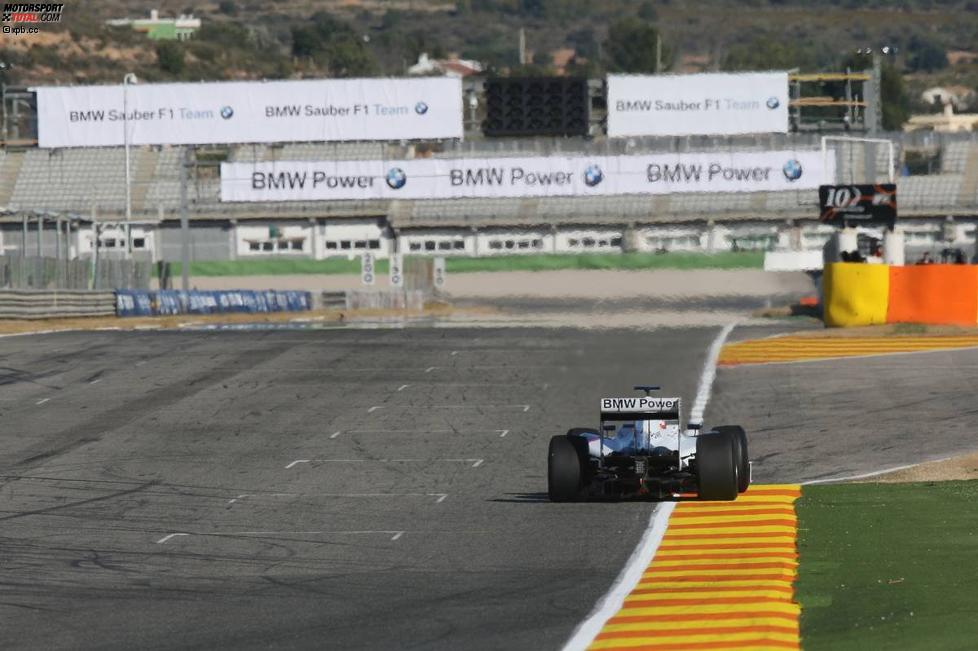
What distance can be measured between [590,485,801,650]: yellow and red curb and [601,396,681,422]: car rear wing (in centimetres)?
122

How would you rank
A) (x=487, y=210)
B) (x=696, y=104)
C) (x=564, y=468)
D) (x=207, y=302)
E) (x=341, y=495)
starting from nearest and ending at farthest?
(x=564, y=468) < (x=341, y=495) < (x=207, y=302) < (x=696, y=104) < (x=487, y=210)

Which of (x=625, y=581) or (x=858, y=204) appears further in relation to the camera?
(x=858, y=204)

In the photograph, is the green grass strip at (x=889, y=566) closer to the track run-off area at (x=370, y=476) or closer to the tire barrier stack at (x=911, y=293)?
the track run-off area at (x=370, y=476)

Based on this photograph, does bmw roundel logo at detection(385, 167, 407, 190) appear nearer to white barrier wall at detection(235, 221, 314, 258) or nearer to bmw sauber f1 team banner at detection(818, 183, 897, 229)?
white barrier wall at detection(235, 221, 314, 258)

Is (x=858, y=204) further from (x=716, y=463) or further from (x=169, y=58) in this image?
(x=169, y=58)

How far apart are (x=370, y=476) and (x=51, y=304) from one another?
31.4 meters

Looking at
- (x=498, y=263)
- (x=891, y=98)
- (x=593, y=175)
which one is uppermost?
(x=891, y=98)

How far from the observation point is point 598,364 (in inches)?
1232

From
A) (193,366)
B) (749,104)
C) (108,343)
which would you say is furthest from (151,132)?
(193,366)

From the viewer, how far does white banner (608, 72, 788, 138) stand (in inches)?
3386

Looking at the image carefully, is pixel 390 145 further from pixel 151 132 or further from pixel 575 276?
pixel 575 276

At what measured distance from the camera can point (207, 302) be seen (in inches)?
2518

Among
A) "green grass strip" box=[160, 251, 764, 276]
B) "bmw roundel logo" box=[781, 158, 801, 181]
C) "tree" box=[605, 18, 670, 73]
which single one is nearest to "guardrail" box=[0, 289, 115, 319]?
"green grass strip" box=[160, 251, 764, 276]

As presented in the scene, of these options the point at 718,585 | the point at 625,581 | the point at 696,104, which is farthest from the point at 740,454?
the point at 696,104
